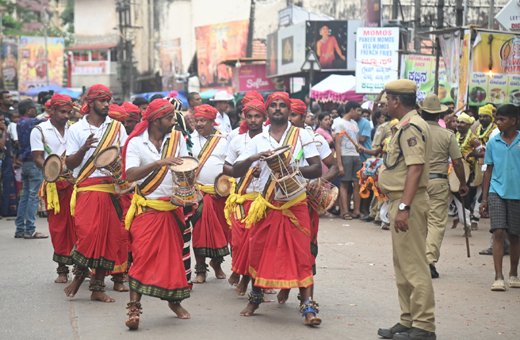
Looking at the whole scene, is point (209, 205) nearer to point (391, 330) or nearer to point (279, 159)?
point (279, 159)

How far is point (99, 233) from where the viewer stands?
7.59 meters

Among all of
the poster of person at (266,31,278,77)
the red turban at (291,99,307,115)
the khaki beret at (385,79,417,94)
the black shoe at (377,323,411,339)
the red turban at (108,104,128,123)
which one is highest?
the poster of person at (266,31,278,77)

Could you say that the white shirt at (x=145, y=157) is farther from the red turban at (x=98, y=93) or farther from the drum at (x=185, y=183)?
the red turban at (x=98, y=93)

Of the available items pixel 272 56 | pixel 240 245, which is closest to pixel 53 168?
pixel 240 245

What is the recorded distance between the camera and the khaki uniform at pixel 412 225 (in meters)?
5.77

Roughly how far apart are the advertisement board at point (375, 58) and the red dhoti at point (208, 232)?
1280 centimetres

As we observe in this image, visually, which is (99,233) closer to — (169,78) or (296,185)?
(296,185)

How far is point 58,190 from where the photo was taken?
858 centimetres

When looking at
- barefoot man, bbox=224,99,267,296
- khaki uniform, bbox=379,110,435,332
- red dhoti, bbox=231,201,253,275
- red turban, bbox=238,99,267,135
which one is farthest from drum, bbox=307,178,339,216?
khaki uniform, bbox=379,110,435,332

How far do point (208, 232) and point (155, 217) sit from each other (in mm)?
2191

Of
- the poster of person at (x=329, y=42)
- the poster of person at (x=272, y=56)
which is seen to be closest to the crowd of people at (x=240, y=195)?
the poster of person at (x=329, y=42)

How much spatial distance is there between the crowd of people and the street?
195mm

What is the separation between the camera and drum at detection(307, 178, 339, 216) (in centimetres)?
700

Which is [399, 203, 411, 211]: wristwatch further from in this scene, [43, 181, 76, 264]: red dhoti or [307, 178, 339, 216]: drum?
[43, 181, 76, 264]: red dhoti
